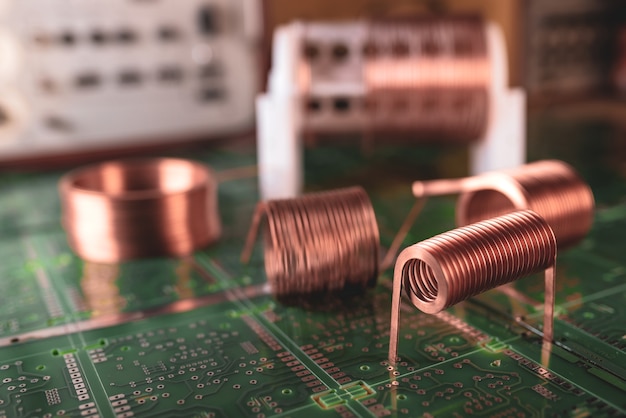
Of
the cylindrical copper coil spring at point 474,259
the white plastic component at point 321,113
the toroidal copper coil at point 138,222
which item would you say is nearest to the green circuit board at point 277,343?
the toroidal copper coil at point 138,222

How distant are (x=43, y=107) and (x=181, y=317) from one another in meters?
2.43

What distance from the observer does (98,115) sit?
170 inches

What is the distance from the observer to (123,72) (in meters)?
4.29

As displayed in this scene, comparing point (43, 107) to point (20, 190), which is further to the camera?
point (43, 107)

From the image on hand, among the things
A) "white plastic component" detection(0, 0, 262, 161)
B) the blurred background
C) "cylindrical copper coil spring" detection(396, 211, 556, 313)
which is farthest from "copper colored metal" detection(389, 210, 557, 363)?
"white plastic component" detection(0, 0, 262, 161)

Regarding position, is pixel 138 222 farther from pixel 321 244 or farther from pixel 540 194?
pixel 540 194

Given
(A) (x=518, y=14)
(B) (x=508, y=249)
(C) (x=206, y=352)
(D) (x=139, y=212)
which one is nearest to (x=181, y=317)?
(C) (x=206, y=352)

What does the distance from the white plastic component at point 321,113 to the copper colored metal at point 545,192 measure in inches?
33.5

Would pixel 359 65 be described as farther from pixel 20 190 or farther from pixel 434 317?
pixel 20 190

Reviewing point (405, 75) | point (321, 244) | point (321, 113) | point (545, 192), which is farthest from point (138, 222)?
point (545, 192)

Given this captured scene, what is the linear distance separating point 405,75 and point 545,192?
1.13 meters

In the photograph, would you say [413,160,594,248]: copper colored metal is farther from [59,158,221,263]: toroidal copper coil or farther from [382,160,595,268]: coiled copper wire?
[59,158,221,263]: toroidal copper coil

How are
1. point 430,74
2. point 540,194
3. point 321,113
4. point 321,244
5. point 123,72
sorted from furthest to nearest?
point 123,72, point 321,113, point 430,74, point 540,194, point 321,244

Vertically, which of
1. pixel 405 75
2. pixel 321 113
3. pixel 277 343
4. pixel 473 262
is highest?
pixel 405 75
